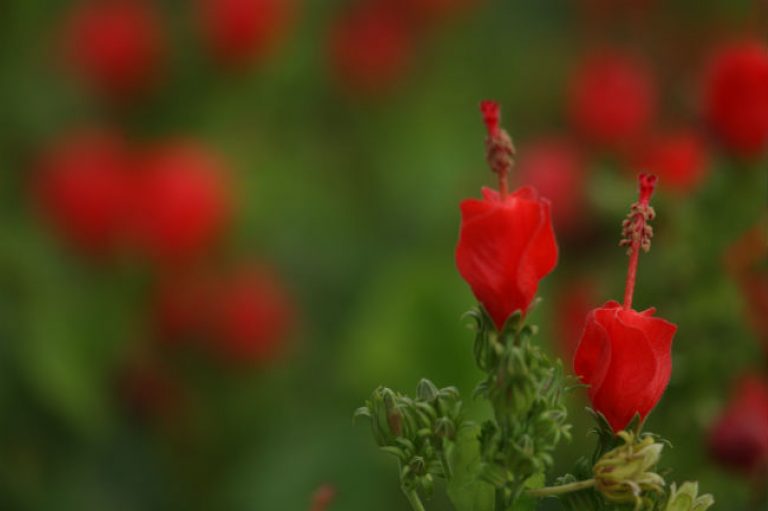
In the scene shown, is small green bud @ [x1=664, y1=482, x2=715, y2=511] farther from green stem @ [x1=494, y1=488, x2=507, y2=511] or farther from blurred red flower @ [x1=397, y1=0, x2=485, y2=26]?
Answer: blurred red flower @ [x1=397, y1=0, x2=485, y2=26]

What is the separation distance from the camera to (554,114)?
2111 millimetres

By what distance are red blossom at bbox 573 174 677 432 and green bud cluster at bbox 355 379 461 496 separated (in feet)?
0.19

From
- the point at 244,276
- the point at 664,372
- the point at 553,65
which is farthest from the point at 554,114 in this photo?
the point at 664,372

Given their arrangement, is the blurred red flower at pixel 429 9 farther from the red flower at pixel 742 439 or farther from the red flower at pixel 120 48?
the red flower at pixel 742 439

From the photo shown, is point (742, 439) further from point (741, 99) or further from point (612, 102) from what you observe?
point (612, 102)

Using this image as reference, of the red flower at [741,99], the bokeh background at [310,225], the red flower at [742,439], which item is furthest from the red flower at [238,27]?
the red flower at [742,439]

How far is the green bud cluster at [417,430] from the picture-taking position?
1.96 feet

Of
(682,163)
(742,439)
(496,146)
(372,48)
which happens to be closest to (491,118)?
(496,146)

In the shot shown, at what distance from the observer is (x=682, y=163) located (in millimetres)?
1082

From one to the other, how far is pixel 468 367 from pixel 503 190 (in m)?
0.72

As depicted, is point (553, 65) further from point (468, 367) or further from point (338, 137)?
point (468, 367)

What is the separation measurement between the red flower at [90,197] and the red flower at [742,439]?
776mm

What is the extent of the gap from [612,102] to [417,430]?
0.91 meters

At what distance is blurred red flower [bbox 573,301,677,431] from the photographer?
588mm
